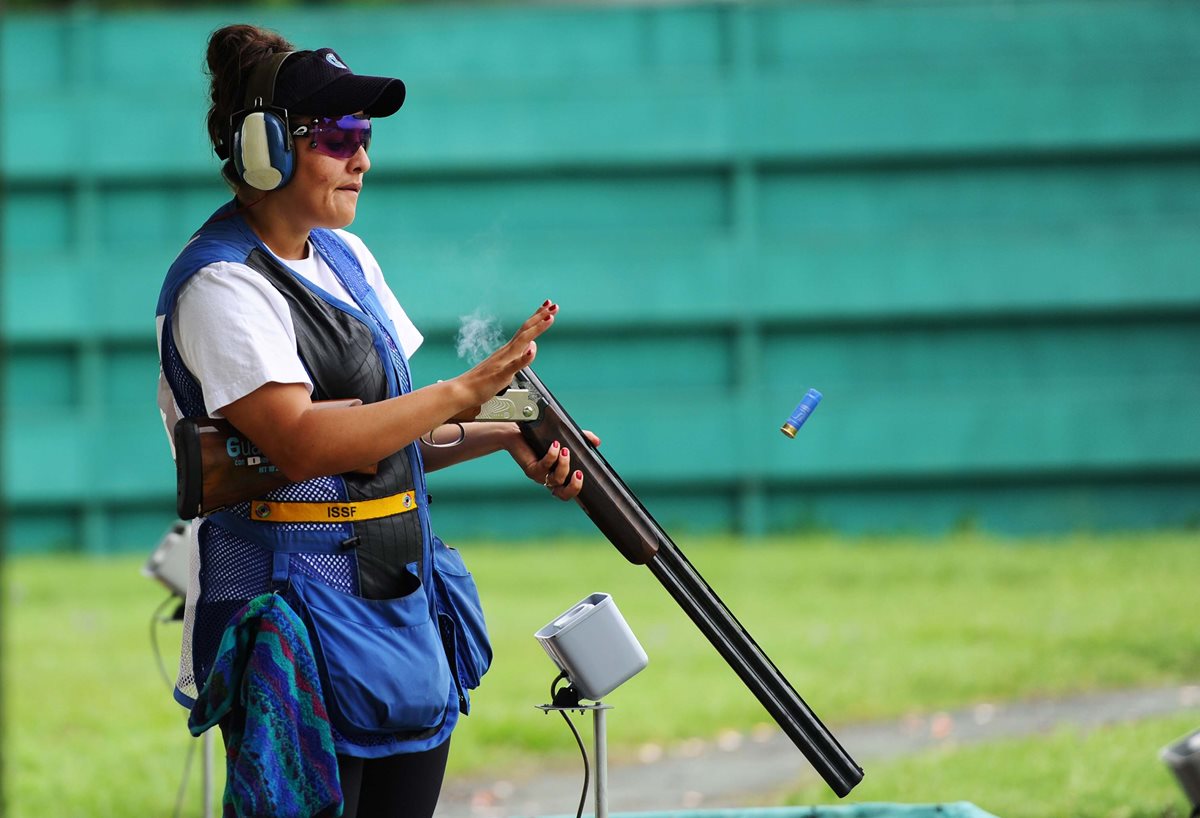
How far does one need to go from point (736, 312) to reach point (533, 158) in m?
2.18

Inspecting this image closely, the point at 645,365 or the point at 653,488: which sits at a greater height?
the point at 645,365

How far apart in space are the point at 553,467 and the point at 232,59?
886 mm

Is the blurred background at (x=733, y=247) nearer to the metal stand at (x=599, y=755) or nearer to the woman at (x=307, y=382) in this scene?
the metal stand at (x=599, y=755)

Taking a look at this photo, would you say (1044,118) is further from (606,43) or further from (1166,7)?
(606,43)

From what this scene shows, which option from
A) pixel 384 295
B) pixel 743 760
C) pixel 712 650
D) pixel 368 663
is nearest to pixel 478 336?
pixel 384 295

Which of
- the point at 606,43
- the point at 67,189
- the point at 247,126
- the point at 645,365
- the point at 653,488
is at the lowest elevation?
the point at 653,488

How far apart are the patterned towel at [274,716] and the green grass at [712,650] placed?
3132 millimetres

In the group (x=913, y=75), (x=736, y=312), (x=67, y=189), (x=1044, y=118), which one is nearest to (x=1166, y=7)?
(x=1044, y=118)

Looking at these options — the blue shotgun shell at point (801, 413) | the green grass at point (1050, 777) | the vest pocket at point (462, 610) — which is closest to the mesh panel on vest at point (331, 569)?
the vest pocket at point (462, 610)

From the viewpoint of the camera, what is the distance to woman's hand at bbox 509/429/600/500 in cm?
264

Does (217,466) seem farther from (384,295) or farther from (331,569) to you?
(384,295)

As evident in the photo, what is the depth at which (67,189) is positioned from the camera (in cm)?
1288

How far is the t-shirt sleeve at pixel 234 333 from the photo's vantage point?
2.16 m

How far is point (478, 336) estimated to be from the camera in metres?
2.70
